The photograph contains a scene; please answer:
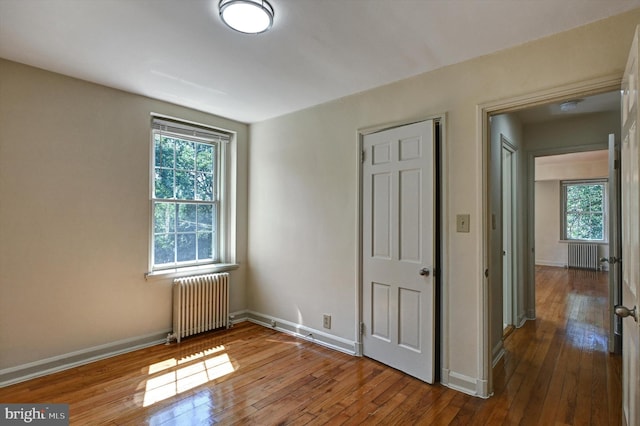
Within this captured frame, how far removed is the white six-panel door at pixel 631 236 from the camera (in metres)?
1.37

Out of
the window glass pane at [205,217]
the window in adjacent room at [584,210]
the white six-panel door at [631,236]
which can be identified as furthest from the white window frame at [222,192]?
the window in adjacent room at [584,210]

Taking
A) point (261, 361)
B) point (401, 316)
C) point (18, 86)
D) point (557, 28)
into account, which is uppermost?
point (557, 28)

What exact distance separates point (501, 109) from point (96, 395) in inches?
146

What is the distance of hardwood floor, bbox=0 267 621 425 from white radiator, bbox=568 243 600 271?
5829mm

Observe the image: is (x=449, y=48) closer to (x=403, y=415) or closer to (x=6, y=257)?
(x=403, y=415)

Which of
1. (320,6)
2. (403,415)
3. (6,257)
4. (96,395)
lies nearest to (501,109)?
(320,6)

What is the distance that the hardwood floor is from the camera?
2186 millimetres

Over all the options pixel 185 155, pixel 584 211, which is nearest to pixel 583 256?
pixel 584 211

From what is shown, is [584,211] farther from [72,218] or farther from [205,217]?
[72,218]

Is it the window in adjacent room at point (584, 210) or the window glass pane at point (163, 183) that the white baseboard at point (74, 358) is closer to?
the window glass pane at point (163, 183)

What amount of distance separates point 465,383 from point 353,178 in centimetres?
199

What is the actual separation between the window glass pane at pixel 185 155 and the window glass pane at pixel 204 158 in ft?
0.21

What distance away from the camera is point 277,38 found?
221cm

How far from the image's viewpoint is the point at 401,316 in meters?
2.85
